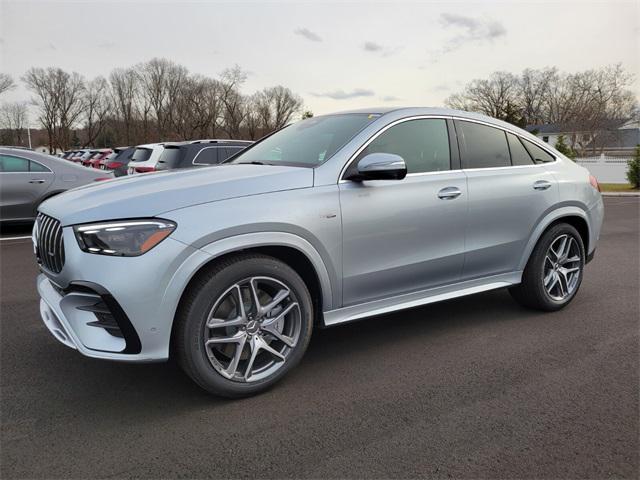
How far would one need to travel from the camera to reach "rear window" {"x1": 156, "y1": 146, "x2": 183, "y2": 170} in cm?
967

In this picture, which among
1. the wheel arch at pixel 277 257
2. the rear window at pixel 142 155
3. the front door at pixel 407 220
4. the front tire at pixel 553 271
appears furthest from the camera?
the rear window at pixel 142 155

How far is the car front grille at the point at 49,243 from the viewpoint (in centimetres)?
283

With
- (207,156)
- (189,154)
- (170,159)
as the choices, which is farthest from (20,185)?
(207,156)

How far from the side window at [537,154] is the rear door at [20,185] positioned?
7.91 metres

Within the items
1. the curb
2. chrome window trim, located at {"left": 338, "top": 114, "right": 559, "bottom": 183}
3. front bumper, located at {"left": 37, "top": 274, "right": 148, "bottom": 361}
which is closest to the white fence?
the curb

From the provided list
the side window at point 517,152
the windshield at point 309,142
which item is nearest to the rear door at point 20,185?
the windshield at point 309,142

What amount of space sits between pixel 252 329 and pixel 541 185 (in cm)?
282

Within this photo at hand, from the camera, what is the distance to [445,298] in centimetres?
384

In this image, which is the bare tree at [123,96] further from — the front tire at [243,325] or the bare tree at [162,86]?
the front tire at [243,325]

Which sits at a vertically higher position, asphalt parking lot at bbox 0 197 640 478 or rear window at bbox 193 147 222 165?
rear window at bbox 193 147 222 165

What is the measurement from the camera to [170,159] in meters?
9.72

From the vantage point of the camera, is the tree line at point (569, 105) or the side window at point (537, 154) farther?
the tree line at point (569, 105)

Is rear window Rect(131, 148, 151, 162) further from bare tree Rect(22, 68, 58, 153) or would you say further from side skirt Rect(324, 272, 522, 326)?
bare tree Rect(22, 68, 58, 153)

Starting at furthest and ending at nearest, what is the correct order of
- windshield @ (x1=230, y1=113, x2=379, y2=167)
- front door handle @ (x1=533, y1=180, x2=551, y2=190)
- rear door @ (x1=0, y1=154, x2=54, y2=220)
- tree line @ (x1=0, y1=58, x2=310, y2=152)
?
tree line @ (x1=0, y1=58, x2=310, y2=152)
rear door @ (x1=0, y1=154, x2=54, y2=220)
front door handle @ (x1=533, y1=180, x2=551, y2=190)
windshield @ (x1=230, y1=113, x2=379, y2=167)
